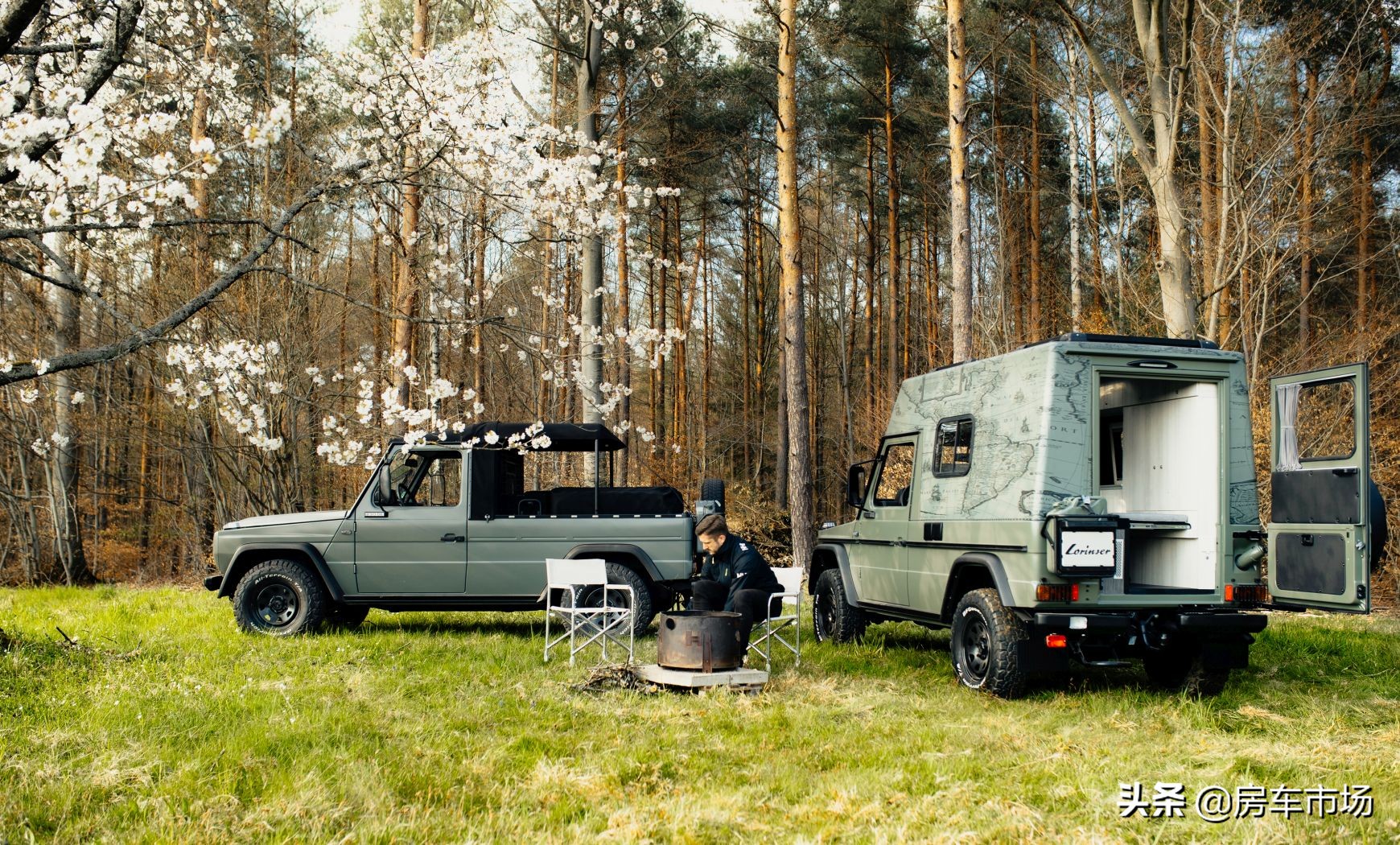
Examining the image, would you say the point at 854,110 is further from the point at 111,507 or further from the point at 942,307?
the point at 111,507

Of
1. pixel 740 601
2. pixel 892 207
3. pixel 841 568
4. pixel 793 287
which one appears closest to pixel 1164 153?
pixel 793 287

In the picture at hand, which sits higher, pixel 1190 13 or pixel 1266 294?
pixel 1190 13

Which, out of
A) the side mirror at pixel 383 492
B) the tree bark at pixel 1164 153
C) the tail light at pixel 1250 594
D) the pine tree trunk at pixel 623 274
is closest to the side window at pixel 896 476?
the tail light at pixel 1250 594

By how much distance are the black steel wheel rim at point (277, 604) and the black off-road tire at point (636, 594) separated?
2.70 meters

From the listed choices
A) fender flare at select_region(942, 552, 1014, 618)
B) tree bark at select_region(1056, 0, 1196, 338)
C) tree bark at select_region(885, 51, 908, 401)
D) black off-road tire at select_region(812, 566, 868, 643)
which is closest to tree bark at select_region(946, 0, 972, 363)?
tree bark at select_region(1056, 0, 1196, 338)

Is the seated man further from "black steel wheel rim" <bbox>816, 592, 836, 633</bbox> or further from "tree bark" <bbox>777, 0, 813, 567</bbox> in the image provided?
"tree bark" <bbox>777, 0, 813, 567</bbox>

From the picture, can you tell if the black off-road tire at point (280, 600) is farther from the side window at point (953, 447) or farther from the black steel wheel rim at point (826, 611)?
the side window at point (953, 447)

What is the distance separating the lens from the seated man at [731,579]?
8.02 m

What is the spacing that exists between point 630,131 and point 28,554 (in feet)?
43.3

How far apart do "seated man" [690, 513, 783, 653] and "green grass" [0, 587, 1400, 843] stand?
597 millimetres

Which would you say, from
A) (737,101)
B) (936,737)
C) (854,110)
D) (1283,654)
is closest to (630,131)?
(737,101)

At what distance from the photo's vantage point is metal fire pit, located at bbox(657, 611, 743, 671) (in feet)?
23.6

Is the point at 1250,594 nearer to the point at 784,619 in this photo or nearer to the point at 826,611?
the point at 784,619

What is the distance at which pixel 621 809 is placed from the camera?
461cm
